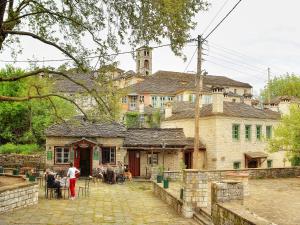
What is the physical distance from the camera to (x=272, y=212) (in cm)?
1438

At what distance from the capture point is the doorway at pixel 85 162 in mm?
30453

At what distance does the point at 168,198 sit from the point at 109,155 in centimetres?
1319

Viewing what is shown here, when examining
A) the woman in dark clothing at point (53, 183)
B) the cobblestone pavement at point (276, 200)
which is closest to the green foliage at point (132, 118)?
the cobblestone pavement at point (276, 200)

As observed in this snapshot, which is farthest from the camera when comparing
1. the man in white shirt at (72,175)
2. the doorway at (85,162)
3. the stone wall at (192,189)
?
the doorway at (85,162)

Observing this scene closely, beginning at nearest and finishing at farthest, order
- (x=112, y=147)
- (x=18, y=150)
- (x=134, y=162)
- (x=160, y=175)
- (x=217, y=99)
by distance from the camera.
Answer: (x=160, y=175)
(x=112, y=147)
(x=134, y=162)
(x=217, y=99)
(x=18, y=150)

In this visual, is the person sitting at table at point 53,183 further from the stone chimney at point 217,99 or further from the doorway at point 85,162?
the stone chimney at point 217,99

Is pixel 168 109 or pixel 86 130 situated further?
pixel 168 109

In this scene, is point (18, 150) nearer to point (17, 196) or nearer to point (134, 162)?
point (134, 162)

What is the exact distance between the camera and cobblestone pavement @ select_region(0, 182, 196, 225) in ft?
44.0

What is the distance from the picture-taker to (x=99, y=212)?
49.4 ft

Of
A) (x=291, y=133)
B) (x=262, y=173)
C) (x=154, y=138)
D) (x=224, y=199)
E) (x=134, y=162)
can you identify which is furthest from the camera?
(x=154, y=138)

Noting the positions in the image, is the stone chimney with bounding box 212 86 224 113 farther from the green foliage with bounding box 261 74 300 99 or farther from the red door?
the green foliage with bounding box 261 74 300 99

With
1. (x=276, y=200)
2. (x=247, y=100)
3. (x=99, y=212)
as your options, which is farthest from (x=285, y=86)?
(x=99, y=212)

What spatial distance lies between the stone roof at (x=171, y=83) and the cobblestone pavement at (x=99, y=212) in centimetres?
3744
